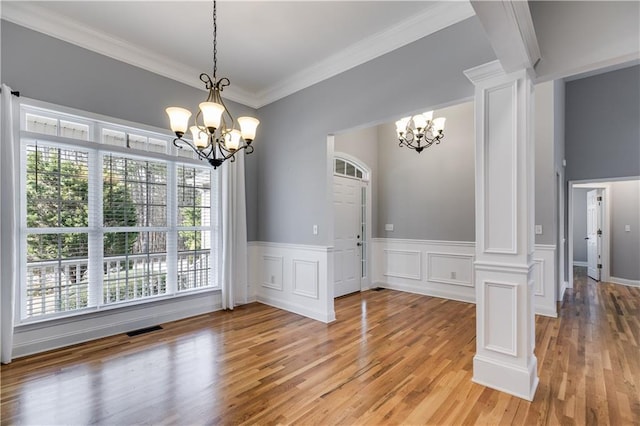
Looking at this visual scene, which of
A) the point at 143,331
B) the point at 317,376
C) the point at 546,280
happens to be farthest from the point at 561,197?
the point at 143,331

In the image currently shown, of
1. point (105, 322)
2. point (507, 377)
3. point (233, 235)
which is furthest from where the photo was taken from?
point (233, 235)

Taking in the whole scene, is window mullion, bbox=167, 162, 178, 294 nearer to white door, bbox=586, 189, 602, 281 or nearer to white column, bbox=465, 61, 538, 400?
white column, bbox=465, 61, 538, 400

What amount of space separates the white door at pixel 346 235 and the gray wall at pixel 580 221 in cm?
756

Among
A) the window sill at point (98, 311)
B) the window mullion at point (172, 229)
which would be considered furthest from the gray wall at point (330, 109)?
the window sill at point (98, 311)

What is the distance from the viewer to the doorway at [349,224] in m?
5.19

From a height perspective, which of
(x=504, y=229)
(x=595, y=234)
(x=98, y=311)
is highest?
(x=504, y=229)

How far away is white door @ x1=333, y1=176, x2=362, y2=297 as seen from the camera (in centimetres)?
518

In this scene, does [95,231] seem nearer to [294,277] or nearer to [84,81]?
[84,81]

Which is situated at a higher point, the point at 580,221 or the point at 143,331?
the point at 580,221

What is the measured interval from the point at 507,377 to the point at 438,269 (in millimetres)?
2909

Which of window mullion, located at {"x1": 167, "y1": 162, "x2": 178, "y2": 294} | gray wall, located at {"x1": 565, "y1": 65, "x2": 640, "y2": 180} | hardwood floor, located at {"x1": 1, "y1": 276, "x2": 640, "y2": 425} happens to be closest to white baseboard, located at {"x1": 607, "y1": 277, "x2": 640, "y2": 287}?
gray wall, located at {"x1": 565, "y1": 65, "x2": 640, "y2": 180}

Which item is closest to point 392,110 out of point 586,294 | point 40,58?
point 40,58

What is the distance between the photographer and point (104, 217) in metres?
3.41

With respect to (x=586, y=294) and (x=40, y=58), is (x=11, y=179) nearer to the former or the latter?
(x=40, y=58)
